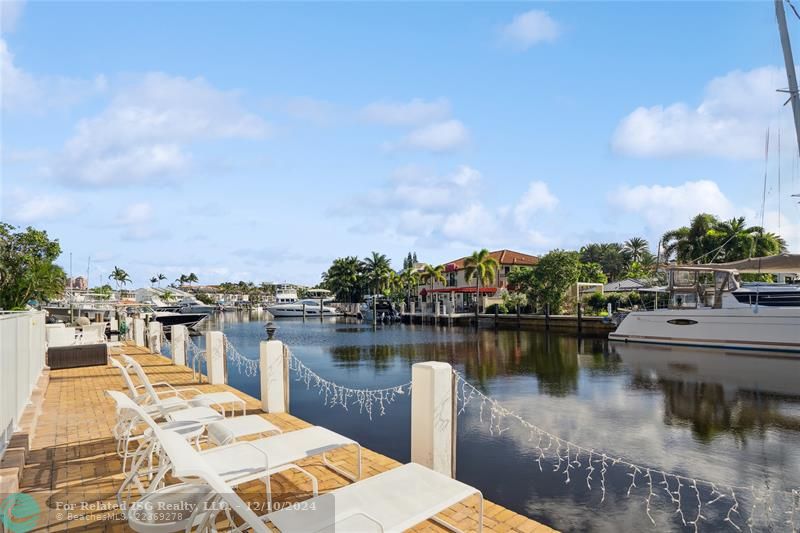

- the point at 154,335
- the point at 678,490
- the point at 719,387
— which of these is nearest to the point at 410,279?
the point at 154,335

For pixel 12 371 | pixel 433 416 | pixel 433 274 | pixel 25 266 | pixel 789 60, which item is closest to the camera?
pixel 433 416

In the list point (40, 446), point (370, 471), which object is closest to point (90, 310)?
point (40, 446)

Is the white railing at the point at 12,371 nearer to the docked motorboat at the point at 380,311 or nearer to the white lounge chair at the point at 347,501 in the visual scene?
the white lounge chair at the point at 347,501

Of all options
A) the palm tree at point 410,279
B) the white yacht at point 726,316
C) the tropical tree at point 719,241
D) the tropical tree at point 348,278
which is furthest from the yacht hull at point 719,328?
the tropical tree at point 348,278

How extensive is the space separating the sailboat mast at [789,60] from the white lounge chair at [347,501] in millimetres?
20933

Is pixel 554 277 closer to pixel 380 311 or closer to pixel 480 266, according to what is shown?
pixel 480 266

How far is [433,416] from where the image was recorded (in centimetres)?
499

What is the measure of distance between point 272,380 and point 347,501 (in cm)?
497

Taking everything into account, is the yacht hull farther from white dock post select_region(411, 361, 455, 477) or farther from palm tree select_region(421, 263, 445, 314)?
palm tree select_region(421, 263, 445, 314)

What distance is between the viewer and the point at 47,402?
8859 mm

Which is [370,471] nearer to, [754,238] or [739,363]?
[739,363]

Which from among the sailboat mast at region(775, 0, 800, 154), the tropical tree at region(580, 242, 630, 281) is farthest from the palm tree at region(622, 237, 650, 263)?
the sailboat mast at region(775, 0, 800, 154)

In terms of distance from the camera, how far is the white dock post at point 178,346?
1408cm

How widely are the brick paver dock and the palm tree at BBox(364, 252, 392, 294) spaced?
71.3 meters
